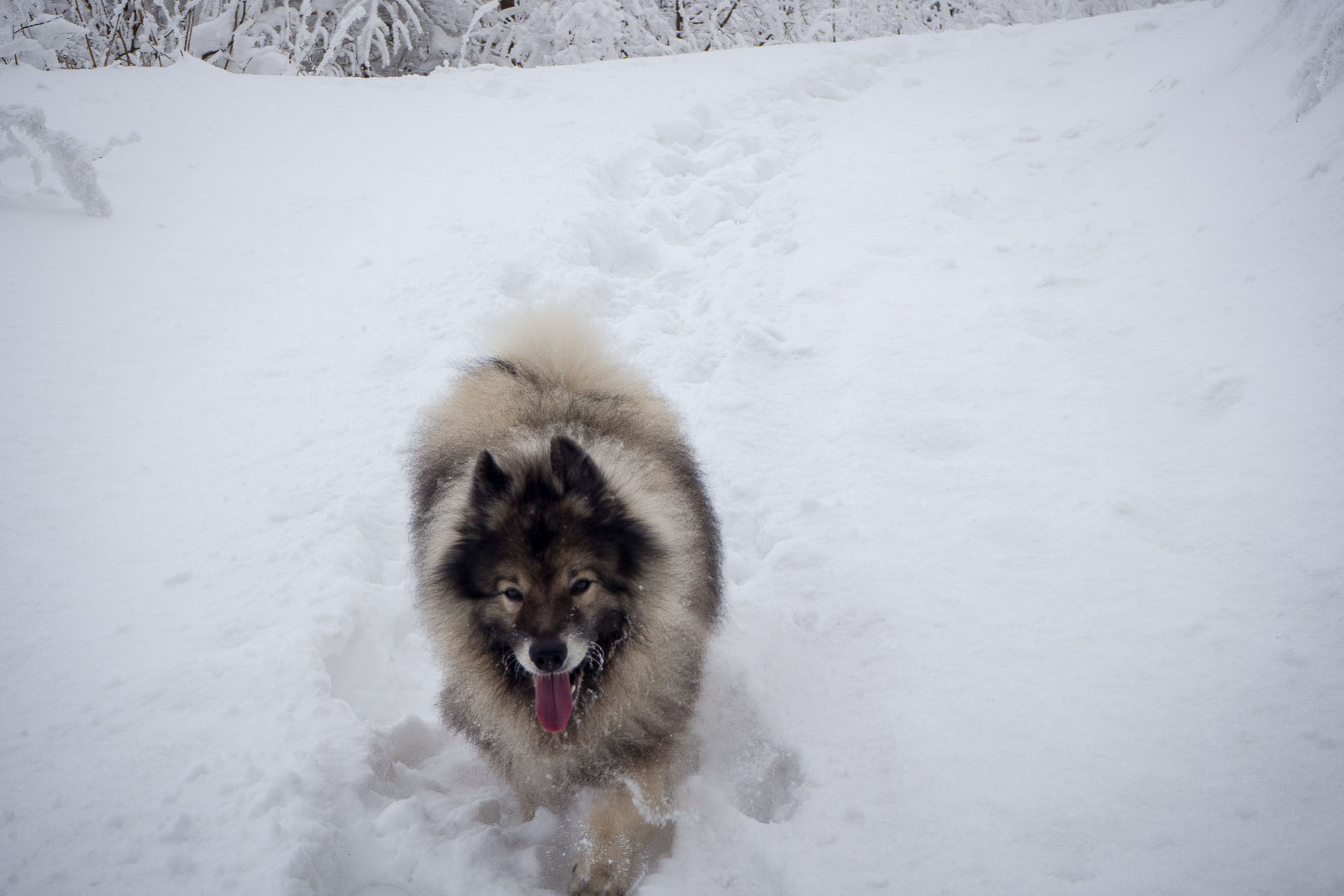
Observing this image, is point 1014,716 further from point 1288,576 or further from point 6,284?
point 6,284

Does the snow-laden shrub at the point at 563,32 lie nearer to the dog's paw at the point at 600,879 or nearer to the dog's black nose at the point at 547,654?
the dog's black nose at the point at 547,654

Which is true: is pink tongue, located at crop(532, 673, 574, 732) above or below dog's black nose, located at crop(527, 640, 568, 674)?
below

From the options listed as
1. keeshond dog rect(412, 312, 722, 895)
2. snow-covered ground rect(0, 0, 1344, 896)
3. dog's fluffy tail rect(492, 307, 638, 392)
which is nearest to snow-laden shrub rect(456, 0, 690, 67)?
snow-covered ground rect(0, 0, 1344, 896)

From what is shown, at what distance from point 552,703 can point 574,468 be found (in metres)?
0.67

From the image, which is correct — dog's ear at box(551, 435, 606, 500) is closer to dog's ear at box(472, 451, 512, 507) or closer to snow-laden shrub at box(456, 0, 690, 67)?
dog's ear at box(472, 451, 512, 507)

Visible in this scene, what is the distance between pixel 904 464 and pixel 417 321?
3353mm

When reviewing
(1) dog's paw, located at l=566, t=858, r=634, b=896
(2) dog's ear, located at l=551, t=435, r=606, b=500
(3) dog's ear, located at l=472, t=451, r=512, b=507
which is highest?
(2) dog's ear, located at l=551, t=435, r=606, b=500

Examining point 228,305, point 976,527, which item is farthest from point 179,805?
point 228,305

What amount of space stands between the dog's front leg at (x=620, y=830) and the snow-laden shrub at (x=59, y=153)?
245 inches

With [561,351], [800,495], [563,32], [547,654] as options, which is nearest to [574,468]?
[547,654]

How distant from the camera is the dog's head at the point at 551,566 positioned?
6.20ft

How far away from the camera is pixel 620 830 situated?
2.06m

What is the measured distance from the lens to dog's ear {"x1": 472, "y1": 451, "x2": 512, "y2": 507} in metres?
1.94

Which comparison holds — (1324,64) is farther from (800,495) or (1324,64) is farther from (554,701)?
(554,701)
